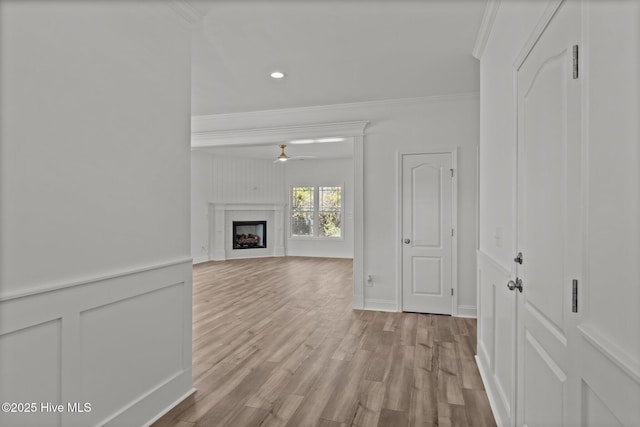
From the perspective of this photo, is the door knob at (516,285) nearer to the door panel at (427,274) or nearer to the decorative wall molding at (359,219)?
the door panel at (427,274)

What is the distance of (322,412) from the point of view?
228 cm

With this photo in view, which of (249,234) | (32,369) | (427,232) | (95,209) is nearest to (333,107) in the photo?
(427,232)

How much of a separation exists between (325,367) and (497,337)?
133cm

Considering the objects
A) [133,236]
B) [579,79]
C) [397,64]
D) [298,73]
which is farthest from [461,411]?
[298,73]

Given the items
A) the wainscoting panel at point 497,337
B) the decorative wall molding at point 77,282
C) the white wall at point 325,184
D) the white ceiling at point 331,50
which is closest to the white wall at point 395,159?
the white ceiling at point 331,50

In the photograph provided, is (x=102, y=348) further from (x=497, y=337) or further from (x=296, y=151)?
(x=296, y=151)

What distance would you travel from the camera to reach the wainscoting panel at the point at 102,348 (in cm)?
147

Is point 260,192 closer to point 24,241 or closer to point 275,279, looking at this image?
point 275,279

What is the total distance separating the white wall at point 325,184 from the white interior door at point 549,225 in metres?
7.67

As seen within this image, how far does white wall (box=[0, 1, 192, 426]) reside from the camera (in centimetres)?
146

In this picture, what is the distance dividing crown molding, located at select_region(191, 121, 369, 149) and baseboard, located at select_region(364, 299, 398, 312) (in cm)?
215

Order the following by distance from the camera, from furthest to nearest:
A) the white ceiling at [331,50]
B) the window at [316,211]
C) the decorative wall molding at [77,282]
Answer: the window at [316,211] < the white ceiling at [331,50] < the decorative wall molding at [77,282]

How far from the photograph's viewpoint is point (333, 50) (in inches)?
124

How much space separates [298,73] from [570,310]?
320 centimetres
